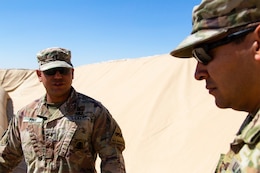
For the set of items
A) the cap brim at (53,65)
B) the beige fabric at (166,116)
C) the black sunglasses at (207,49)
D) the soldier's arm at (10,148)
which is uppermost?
the black sunglasses at (207,49)

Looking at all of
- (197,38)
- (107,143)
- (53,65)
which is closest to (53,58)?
(53,65)

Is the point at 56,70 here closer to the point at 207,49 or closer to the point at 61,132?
the point at 61,132

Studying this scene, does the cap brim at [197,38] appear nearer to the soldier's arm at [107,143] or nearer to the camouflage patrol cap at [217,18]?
the camouflage patrol cap at [217,18]

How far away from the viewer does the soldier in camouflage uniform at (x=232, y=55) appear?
108cm

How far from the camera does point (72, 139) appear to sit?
9.20 feet

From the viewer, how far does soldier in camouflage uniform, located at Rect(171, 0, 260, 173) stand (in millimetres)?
1080

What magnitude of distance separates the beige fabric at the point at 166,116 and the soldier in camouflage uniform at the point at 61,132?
458 centimetres

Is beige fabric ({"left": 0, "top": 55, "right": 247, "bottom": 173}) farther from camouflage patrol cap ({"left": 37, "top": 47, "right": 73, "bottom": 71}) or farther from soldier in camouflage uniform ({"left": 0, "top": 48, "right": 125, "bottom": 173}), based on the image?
camouflage patrol cap ({"left": 37, "top": 47, "right": 73, "bottom": 71})

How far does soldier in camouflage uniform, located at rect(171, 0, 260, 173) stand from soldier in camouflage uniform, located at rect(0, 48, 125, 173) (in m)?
1.68

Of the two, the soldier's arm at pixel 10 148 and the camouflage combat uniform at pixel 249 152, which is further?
the soldier's arm at pixel 10 148

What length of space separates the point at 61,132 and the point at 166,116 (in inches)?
299

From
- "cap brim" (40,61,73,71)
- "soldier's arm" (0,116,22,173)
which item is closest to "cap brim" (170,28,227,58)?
"cap brim" (40,61,73,71)

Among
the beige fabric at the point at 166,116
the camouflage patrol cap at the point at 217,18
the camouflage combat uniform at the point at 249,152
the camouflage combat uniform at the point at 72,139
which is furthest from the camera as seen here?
the beige fabric at the point at 166,116

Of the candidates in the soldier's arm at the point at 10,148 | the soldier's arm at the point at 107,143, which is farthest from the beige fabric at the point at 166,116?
the soldier's arm at the point at 10,148
